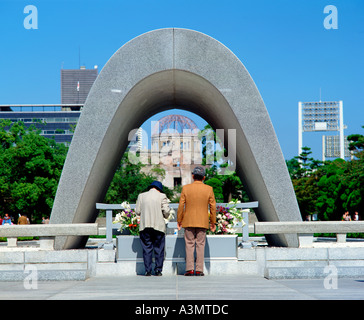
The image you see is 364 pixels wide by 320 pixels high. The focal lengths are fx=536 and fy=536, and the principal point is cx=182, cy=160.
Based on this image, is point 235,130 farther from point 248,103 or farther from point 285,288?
point 285,288

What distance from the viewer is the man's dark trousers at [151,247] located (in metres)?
10.4

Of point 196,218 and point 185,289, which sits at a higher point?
point 196,218

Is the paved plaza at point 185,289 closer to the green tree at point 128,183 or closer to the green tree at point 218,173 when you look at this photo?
the green tree at point 218,173

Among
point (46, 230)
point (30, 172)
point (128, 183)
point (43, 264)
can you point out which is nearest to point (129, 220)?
point (46, 230)

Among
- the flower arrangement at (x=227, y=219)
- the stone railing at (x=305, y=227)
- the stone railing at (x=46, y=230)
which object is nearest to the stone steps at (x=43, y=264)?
the stone railing at (x=46, y=230)

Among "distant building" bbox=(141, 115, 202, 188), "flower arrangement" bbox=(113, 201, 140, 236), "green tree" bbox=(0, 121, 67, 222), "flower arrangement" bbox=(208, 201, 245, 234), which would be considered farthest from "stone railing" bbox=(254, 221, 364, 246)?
"distant building" bbox=(141, 115, 202, 188)

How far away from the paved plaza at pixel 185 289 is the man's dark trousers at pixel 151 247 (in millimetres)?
306

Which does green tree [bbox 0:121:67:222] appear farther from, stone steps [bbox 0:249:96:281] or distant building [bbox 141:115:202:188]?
stone steps [bbox 0:249:96:281]

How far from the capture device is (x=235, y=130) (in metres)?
13.6

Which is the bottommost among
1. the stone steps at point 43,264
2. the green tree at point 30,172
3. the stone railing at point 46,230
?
the stone steps at point 43,264

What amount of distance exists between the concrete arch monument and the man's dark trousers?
278 centimetres

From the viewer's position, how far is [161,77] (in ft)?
44.4

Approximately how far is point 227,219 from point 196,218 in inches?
66.0

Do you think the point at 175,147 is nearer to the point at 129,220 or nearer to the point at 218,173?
the point at 218,173
